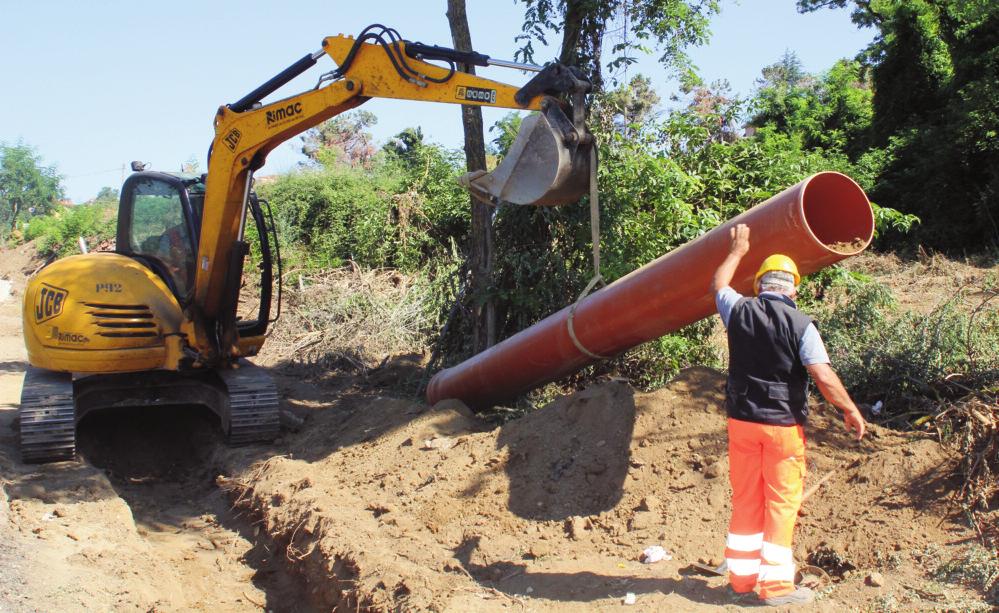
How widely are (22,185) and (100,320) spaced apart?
177 ft

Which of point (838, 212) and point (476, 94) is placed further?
point (476, 94)

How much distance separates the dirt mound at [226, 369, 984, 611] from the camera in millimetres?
4535

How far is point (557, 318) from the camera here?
21.5 ft

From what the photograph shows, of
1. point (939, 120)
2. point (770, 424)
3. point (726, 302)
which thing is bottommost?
point (770, 424)

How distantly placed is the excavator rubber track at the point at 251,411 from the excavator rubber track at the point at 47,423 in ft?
4.49

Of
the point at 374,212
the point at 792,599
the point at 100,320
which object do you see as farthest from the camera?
the point at 374,212

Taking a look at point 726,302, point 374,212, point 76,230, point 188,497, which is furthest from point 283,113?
point 76,230

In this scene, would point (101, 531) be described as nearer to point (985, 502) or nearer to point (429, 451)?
point (429, 451)

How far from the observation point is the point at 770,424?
4.23 m

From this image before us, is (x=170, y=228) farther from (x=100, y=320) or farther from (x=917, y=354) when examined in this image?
(x=917, y=354)

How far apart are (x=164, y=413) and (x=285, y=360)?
318cm

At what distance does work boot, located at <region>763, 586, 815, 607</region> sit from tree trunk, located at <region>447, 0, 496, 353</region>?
5182 millimetres

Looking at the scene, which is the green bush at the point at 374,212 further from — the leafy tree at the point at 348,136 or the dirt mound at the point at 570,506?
the leafy tree at the point at 348,136

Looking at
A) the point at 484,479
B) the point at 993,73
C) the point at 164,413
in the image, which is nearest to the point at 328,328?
the point at 164,413
